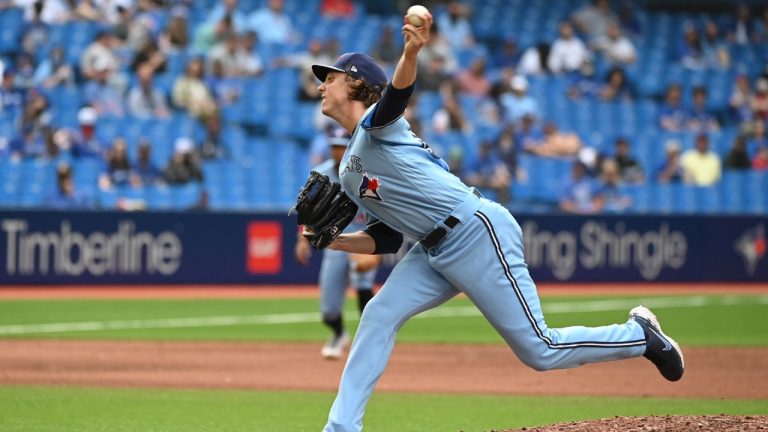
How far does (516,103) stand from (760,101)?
16.8ft

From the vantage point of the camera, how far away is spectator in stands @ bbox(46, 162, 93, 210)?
17.3 m

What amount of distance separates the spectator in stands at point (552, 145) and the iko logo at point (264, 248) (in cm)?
495

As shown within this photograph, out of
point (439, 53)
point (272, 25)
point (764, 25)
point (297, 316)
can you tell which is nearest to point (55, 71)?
point (272, 25)

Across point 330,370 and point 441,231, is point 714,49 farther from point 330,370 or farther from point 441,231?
point 441,231

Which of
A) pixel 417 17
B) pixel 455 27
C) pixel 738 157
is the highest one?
pixel 417 17

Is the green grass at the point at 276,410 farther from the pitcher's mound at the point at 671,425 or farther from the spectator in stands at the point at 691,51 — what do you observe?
the spectator in stands at the point at 691,51

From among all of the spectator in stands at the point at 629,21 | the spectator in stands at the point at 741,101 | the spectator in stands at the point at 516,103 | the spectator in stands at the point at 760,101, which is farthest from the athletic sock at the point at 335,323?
the spectator in stands at the point at 629,21

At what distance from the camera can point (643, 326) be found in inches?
239

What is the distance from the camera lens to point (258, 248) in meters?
18.3

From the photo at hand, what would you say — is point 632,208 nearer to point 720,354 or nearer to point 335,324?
point 720,354

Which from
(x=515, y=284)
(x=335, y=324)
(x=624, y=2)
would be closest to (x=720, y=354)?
(x=335, y=324)

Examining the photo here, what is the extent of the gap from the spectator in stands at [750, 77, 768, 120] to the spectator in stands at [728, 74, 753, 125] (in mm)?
75

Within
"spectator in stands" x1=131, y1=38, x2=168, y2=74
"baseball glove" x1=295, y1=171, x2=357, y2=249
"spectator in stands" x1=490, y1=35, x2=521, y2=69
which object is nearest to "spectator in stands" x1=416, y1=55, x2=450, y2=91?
"spectator in stands" x1=490, y1=35, x2=521, y2=69

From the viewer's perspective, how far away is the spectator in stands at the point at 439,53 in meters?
21.3
